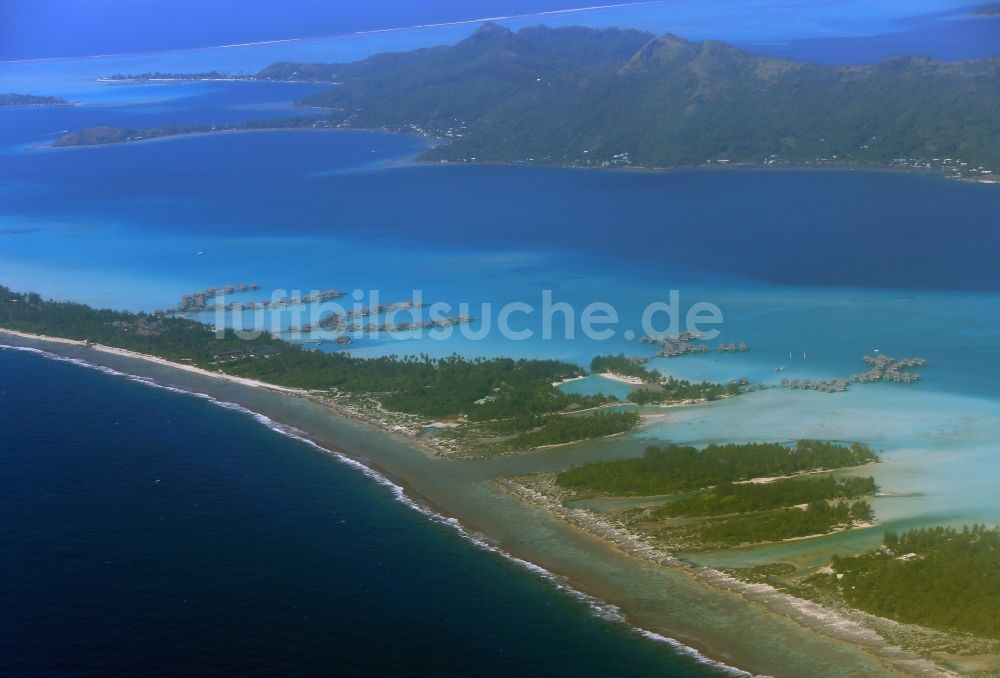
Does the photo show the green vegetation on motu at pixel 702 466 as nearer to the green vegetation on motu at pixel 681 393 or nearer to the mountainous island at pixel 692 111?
the green vegetation on motu at pixel 681 393

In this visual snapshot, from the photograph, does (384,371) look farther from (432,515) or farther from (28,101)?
(28,101)

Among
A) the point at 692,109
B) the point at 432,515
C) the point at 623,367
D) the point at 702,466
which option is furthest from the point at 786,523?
the point at 692,109

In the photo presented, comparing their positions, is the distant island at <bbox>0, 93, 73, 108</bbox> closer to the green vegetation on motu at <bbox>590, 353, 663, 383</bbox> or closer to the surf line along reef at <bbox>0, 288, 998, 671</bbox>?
the surf line along reef at <bbox>0, 288, 998, 671</bbox>

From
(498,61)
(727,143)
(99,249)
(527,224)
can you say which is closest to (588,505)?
(527,224)

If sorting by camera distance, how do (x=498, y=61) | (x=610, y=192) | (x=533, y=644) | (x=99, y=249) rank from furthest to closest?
1. (x=498, y=61)
2. (x=610, y=192)
3. (x=99, y=249)
4. (x=533, y=644)

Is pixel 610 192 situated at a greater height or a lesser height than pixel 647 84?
lesser

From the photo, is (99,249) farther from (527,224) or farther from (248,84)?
(248,84)

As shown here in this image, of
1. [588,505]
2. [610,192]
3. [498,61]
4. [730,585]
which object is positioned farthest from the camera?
Answer: [498,61]
